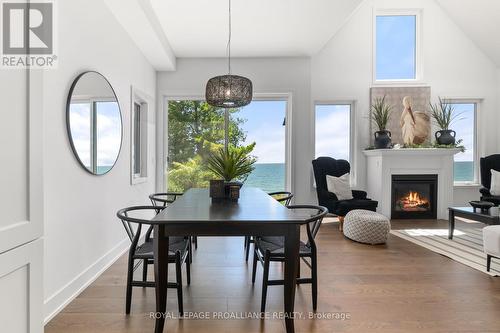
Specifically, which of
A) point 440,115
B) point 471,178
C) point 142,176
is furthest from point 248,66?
point 471,178

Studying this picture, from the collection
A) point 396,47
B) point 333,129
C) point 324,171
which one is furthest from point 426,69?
point 324,171

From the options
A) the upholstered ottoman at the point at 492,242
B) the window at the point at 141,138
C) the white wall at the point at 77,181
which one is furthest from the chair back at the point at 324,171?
the white wall at the point at 77,181

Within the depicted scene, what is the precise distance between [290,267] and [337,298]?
813 millimetres

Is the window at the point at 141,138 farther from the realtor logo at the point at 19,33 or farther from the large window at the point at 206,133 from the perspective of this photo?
the realtor logo at the point at 19,33

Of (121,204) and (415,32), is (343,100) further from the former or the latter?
(121,204)

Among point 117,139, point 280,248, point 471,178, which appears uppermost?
point 117,139

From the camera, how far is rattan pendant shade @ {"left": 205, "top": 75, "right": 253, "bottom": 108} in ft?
9.56

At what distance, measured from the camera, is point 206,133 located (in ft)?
17.1

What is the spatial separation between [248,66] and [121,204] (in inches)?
126

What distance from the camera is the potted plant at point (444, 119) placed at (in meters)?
5.14

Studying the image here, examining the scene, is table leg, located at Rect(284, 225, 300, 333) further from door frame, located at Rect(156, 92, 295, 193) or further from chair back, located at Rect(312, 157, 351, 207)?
door frame, located at Rect(156, 92, 295, 193)

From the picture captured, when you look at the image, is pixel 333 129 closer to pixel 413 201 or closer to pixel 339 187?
pixel 339 187

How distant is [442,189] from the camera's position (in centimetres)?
522

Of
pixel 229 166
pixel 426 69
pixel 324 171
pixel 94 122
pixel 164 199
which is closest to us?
pixel 229 166
